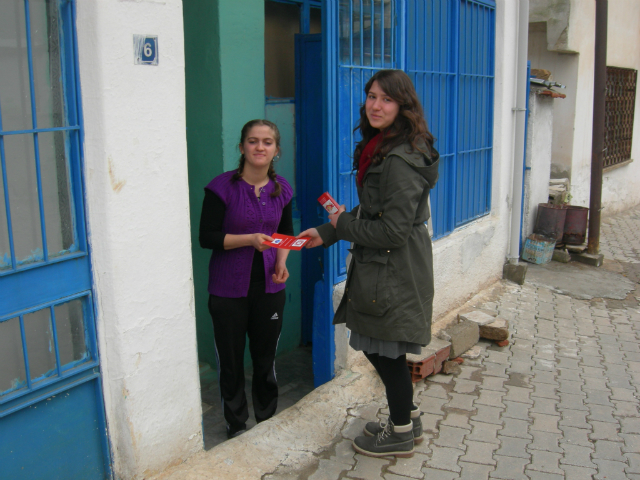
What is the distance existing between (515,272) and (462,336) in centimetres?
220

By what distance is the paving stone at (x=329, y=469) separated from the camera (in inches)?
121

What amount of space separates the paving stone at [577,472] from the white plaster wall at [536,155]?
4.78 meters

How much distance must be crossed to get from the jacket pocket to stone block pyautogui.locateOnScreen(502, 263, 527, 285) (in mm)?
4110

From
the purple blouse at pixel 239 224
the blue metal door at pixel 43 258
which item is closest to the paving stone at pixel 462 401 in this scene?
the purple blouse at pixel 239 224

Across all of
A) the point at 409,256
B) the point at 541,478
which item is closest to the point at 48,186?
the point at 409,256

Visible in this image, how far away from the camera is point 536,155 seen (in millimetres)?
7801

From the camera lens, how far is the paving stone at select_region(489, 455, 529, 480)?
3.14 m

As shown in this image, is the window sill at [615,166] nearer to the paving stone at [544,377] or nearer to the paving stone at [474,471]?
the paving stone at [544,377]

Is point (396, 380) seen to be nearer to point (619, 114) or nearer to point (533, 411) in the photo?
point (533, 411)

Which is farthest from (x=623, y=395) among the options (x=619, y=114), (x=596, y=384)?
(x=619, y=114)

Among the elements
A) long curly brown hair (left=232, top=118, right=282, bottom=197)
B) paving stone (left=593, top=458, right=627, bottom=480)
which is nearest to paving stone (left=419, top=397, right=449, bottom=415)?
paving stone (left=593, top=458, right=627, bottom=480)

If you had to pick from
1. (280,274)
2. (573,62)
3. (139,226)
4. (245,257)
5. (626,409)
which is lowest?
(626,409)

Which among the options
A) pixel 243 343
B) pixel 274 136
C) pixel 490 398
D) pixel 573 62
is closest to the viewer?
pixel 274 136

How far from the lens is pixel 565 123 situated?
9258 mm
